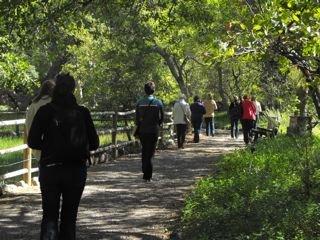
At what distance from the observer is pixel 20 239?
23.5 feet

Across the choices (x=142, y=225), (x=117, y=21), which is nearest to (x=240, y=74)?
(x=117, y=21)

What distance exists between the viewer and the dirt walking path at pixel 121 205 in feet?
24.8

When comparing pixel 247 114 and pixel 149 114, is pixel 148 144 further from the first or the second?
pixel 247 114

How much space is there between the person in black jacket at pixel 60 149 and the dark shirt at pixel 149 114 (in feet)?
17.2

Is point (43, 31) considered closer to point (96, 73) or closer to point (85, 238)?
point (85, 238)

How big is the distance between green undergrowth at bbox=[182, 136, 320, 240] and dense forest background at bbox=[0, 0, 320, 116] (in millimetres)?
1425

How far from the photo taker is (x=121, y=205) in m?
9.33

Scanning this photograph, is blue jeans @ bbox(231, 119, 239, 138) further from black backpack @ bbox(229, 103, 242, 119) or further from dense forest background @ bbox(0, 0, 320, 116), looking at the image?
dense forest background @ bbox(0, 0, 320, 116)

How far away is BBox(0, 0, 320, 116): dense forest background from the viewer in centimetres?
553

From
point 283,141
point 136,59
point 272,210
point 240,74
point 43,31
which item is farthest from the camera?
point 240,74

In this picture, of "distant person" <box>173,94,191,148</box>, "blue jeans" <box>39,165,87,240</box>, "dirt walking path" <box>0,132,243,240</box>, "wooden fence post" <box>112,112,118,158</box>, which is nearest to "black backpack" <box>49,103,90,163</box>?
"blue jeans" <box>39,165,87,240</box>

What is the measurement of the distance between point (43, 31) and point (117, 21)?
21.2 ft

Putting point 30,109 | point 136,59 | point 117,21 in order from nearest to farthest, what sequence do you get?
1. point 30,109
2. point 117,21
3. point 136,59

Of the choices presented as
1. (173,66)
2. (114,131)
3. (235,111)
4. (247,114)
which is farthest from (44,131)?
(173,66)
